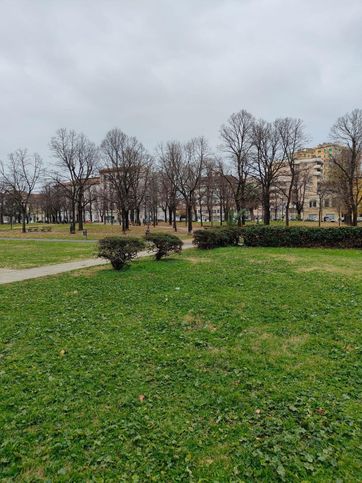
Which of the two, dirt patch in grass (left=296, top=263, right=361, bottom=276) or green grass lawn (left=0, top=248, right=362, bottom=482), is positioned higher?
dirt patch in grass (left=296, top=263, right=361, bottom=276)

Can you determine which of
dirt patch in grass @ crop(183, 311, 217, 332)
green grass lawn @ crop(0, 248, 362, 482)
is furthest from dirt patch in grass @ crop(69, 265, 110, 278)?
dirt patch in grass @ crop(183, 311, 217, 332)

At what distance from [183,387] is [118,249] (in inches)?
296

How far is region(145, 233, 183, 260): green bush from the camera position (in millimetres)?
12303

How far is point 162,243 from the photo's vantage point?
12.5 meters

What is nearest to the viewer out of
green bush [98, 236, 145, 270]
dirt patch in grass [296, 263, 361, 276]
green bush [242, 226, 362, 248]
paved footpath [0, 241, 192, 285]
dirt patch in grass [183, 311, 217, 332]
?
dirt patch in grass [183, 311, 217, 332]

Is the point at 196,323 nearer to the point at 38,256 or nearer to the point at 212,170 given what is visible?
the point at 38,256

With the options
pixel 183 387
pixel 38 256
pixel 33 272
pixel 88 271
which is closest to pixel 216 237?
pixel 88 271

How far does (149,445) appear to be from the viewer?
2621 millimetres

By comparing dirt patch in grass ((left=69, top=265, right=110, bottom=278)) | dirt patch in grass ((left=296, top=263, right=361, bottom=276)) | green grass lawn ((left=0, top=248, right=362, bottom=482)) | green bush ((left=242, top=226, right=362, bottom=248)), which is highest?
green bush ((left=242, top=226, right=362, bottom=248))

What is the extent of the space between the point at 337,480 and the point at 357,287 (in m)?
6.14

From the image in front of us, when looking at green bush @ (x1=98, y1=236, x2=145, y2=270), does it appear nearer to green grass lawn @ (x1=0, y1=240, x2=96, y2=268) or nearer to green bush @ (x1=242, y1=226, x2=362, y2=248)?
green grass lawn @ (x1=0, y1=240, x2=96, y2=268)

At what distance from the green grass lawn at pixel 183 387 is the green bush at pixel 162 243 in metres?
5.28

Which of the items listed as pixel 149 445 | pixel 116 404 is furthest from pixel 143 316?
pixel 149 445

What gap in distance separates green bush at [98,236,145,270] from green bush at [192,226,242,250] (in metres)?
6.90
